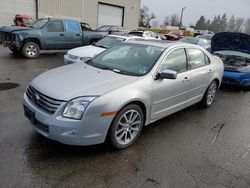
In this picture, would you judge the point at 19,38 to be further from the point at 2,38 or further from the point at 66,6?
the point at 66,6

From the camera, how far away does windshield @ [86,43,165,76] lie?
3.85 meters

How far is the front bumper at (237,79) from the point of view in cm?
718

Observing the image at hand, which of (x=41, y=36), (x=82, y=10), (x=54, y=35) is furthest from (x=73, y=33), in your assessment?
(x=82, y=10)

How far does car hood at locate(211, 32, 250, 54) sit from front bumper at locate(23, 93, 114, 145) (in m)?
6.75

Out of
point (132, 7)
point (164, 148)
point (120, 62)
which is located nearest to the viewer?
point (164, 148)

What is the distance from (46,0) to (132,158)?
19.9 m

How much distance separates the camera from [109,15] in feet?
81.1

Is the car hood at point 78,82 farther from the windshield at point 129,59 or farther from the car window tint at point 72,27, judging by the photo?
the car window tint at point 72,27

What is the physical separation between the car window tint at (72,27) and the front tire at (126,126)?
8990 mm

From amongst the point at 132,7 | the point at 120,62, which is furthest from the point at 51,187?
the point at 132,7

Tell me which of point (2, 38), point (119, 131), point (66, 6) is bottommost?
point (119, 131)

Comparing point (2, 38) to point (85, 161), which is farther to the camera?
point (2, 38)

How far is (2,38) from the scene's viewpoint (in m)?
10.2

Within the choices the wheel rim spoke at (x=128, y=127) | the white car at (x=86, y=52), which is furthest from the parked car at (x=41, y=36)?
the wheel rim spoke at (x=128, y=127)
